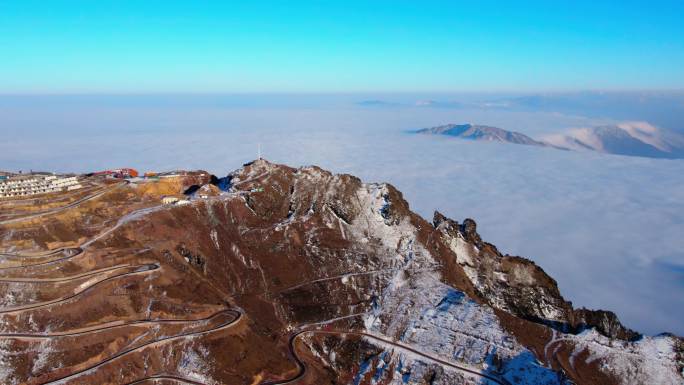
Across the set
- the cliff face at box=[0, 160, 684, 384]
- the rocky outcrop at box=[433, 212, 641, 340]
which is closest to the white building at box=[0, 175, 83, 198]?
the cliff face at box=[0, 160, 684, 384]

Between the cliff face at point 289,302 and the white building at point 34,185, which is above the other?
the white building at point 34,185

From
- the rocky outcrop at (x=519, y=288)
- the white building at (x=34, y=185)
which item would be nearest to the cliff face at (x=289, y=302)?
the rocky outcrop at (x=519, y=288)

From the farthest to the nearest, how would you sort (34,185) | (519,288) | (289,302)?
(519,288) < (34,185) < (289,302)

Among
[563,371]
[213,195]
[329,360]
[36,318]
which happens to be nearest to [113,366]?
[36,318]

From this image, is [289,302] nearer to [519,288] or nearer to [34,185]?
[519,288]

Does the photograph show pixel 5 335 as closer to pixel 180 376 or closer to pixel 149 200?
pixel 180 376

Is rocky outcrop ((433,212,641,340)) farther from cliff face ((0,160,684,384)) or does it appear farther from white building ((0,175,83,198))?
white building ((0,175,83,198))

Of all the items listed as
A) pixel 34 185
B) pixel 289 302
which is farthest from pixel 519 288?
pixel 34 185

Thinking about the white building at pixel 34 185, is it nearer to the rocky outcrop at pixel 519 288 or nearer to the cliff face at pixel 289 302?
the cliff face at pixel 289 302
